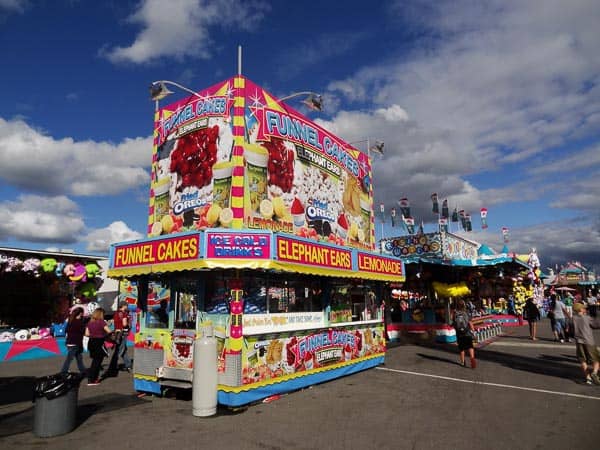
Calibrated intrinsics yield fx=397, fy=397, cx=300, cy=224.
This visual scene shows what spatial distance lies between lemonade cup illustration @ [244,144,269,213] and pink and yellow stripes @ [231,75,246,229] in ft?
0.75

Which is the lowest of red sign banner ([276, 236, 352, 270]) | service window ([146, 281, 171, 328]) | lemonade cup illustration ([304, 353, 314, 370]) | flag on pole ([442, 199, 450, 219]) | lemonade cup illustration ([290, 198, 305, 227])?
lemonade cup illustration ([304, 353, 314, 370])

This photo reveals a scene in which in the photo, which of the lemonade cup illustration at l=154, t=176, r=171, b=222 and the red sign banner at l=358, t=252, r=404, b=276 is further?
the red sign banner at l=358, t=252, r=404, b=276

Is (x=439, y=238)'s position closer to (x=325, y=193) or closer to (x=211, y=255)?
(x=325, y=193)

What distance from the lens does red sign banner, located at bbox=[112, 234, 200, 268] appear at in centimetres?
779

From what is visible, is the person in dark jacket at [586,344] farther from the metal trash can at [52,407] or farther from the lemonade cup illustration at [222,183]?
the metal trash can at [52,407]

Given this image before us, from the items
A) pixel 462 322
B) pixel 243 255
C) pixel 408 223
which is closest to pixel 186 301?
pixel 243 255

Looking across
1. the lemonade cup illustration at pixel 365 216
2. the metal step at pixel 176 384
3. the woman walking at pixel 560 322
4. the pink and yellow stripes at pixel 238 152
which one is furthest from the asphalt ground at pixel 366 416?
the woman walking at pixel 560 322

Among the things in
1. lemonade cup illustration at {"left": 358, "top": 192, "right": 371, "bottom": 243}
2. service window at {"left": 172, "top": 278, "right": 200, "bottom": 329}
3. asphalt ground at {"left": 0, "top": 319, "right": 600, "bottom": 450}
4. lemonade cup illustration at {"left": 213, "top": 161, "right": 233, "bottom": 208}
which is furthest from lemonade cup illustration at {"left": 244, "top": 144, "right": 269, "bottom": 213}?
lemonade cup illustration at {"left": 358, "top": 192, "right": 371, "bottom": 243}

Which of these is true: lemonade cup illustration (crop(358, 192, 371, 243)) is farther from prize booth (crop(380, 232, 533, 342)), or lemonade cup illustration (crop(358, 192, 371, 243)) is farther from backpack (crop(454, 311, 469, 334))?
prize booth (crop(380, 232, 533, 342))

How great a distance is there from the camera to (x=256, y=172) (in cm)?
898

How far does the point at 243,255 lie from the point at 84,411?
4371 millimetres

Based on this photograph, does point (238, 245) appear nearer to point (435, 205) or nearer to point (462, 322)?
point (462, 322)

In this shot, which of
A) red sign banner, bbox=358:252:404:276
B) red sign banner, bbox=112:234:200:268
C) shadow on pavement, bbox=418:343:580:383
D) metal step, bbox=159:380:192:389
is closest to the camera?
red sign banner, bbox=112:234:200:268

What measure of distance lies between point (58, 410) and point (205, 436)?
2.41 m
